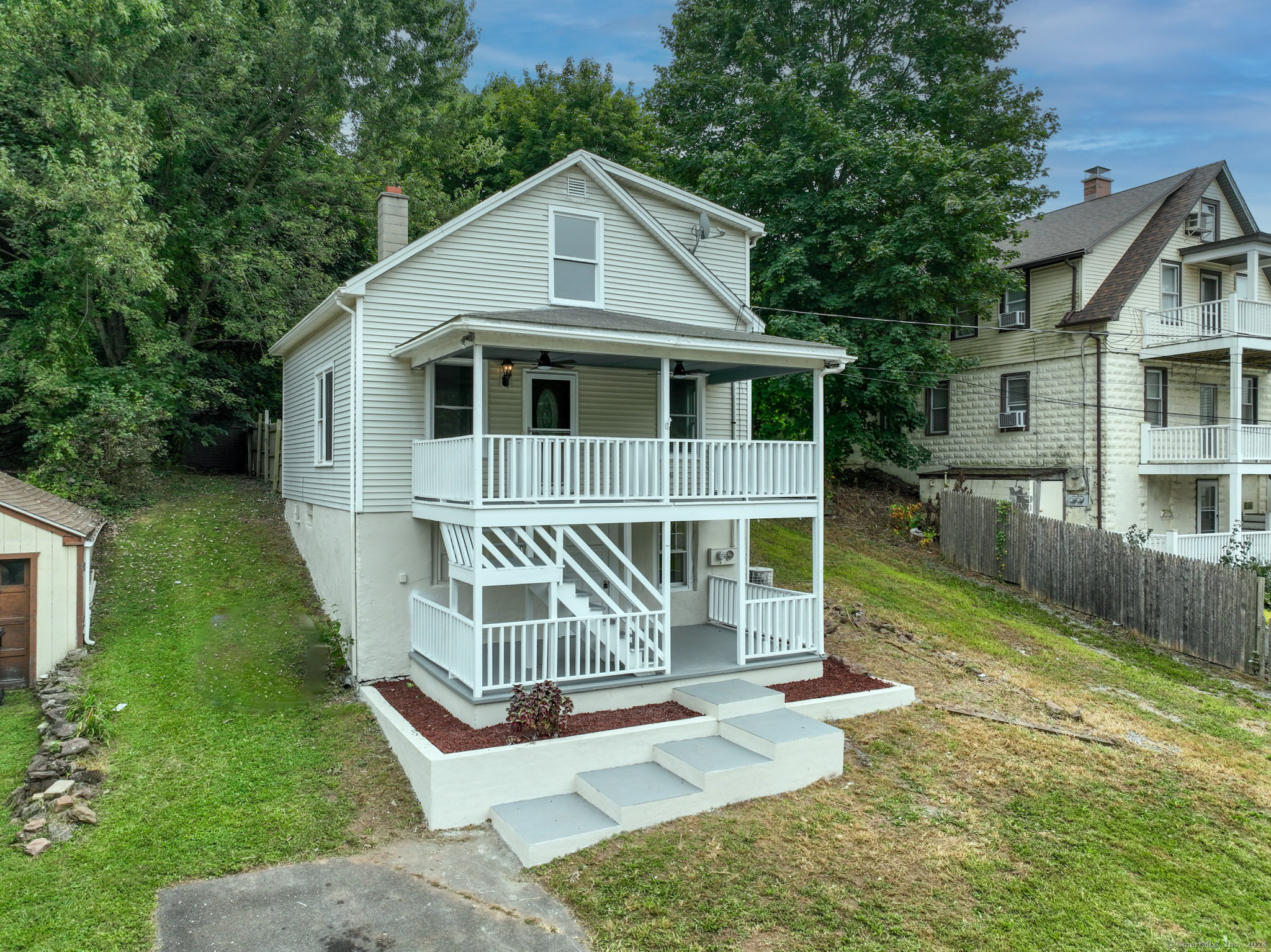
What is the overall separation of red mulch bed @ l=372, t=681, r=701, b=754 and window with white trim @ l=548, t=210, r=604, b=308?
616cm

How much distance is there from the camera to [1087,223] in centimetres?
2261

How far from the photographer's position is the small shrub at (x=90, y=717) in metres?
8.65

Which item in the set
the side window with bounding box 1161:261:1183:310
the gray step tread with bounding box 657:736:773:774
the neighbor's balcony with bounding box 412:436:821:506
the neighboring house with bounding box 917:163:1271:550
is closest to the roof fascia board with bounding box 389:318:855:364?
the neighbor's balcony with bounding box 412:436:821:506

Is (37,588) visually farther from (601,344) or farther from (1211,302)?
(1211,302)

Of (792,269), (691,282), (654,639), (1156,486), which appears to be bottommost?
(654,639)

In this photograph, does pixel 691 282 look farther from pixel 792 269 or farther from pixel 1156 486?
pixel 1156 486

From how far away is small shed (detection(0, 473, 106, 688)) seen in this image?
10398mm

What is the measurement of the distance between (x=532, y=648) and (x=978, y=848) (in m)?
5.11

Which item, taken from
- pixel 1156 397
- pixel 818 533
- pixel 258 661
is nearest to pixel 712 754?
pixel 818 533

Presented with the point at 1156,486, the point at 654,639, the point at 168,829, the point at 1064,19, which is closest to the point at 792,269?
the point at 1064,19

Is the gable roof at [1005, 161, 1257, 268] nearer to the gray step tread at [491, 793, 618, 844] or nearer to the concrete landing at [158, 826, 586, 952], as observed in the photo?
the gray step tread at [491, 793, 618, 844]

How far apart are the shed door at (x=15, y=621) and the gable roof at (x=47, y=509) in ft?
1.93

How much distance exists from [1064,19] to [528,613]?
636 inches

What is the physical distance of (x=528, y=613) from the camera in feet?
36.7
